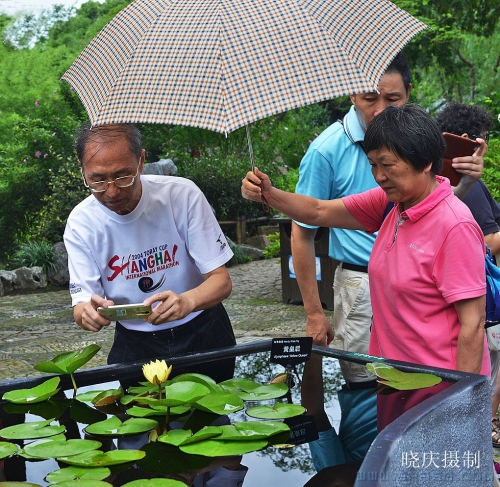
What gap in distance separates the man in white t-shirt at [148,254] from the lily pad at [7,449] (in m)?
0.75

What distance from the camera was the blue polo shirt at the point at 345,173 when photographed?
9.41 ft

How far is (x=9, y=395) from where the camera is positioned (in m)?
1.95

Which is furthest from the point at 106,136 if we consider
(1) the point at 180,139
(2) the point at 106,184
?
(1) the point at 180,139

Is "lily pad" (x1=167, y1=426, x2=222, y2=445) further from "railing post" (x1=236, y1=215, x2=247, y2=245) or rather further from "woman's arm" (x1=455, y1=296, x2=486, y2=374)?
"railing post" (x1=236, y1=215, x2=247, y2=245)

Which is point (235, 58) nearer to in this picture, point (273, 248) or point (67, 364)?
point (67, 364)

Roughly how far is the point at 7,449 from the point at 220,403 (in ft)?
1.54

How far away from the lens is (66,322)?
25.3ft

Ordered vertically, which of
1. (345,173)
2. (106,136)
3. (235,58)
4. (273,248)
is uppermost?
(235,58)

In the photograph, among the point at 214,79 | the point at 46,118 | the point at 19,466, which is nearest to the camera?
the point at 19,466

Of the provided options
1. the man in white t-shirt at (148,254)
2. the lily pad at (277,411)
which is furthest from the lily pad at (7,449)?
the man in white t-shirt at (148,254)

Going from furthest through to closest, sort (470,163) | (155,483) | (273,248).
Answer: (273,248) < (470,163) < (155,483)

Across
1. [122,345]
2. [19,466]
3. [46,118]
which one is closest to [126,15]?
[122,345]

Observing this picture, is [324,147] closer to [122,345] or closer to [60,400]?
[122,345]

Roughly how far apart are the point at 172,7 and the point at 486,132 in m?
1.33
